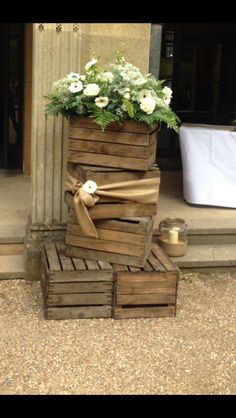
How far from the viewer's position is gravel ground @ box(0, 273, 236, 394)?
323cm

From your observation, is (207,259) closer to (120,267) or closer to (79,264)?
(120,267)

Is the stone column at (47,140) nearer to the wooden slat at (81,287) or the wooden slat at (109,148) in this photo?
the wooden slat at (109,148)

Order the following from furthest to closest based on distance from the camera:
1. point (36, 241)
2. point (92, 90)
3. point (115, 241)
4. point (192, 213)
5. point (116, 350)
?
point (192, 213) < point (36, 241) < point (115, 241) < point (92, 90) < point (116, 350)

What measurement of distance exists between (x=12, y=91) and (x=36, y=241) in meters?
2.95

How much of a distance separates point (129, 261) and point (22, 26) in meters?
3.72

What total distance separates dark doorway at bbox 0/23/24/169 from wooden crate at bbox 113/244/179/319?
3433mm

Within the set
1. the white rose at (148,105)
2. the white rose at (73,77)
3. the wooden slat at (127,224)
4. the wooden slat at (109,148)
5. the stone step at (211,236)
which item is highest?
the white rose at (73,77)

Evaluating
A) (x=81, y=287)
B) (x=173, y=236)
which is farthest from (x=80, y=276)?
(x=173, y=236)

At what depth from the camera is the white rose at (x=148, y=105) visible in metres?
3.70

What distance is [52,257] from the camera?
13.5ft

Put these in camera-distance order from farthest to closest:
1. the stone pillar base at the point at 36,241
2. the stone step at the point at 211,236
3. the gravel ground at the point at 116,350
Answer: the stone step at the point at 211,236, the stone pillar base at the point at 36,241, the gravel ground at the point at 116,350

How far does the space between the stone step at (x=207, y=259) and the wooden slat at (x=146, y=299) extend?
0.74m

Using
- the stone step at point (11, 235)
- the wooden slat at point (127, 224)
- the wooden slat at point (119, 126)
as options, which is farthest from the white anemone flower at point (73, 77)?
the stone step at point (11, 235)

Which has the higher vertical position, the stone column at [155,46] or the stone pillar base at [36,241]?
the stone column at [155,46]
